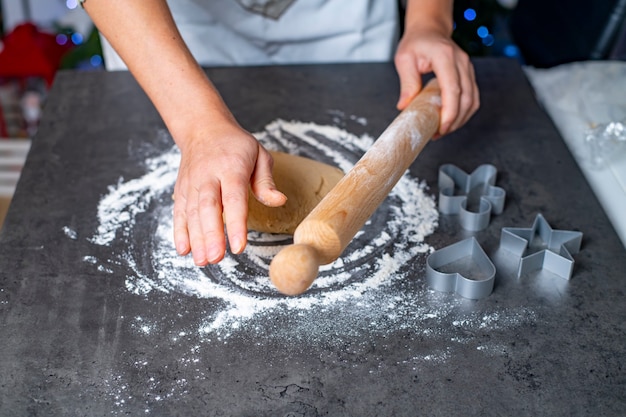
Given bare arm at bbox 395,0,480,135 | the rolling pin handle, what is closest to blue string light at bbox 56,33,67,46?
bare arm at bbox 395,0,480,135

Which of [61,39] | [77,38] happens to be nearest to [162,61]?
[61,39]

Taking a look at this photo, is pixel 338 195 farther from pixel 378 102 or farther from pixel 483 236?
pixel 378 102

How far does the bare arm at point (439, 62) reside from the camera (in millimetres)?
1451

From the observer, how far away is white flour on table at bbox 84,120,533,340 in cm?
114

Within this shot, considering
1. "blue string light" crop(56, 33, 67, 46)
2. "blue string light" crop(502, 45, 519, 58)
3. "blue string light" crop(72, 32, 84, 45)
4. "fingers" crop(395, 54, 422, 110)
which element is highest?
"fingers" crop(395, 54, 422, 110)

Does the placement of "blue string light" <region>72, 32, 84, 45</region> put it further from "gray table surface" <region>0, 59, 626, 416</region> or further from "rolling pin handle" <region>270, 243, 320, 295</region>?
"rolling pin handle" <region>270, 243, 320, 295</region>

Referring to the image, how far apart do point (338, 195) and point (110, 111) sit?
2.72 feet

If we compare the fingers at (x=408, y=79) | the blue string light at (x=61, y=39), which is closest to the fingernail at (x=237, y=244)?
the fingers at (x=408, y=79)

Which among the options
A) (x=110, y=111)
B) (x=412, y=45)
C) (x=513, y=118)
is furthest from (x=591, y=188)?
(x=110, y=111)

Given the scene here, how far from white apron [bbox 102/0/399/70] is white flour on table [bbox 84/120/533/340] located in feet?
1.43

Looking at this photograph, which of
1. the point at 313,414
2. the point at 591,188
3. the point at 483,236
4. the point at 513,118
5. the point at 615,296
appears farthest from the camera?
the point at 513,118

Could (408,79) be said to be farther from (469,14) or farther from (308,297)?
(469,14)

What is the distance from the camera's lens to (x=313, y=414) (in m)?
0.98

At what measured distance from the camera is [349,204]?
1.06 metres
